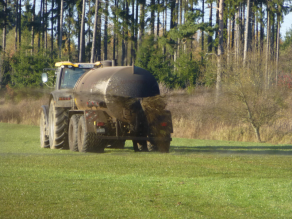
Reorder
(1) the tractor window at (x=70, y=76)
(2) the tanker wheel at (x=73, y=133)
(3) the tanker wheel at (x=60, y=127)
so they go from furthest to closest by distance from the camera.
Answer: (1) the tractor window at (x=70, y=76) → (3) the tanker wheel at (x=60, y=127) → (2) the tanker wheel at (x=73, y=133)

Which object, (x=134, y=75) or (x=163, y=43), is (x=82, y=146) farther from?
(x=163, y=43)

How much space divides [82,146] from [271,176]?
21.6ft

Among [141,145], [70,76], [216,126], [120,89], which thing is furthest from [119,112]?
[216,126]

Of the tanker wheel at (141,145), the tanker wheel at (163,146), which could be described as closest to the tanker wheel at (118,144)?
the tanker wheel at (141,145)

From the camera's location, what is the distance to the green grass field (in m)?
6.65

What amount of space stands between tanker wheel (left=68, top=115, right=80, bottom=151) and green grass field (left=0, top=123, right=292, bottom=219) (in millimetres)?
2367

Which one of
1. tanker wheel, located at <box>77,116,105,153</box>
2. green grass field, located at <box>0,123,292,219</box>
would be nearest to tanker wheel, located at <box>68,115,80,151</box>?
tanker wheel, located at <box>77,116,105,153</box>

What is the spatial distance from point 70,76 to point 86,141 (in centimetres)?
339

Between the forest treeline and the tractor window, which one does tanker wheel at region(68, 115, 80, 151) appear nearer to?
the tractor window

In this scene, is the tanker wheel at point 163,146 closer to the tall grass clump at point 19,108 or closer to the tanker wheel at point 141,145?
the tanker wheel at point 141,145

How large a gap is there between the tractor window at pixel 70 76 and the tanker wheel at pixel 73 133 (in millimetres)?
1630

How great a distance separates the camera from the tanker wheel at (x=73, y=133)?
1505 centimetres

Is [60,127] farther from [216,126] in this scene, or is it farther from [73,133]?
[216,126]

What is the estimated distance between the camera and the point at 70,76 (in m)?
16.7
